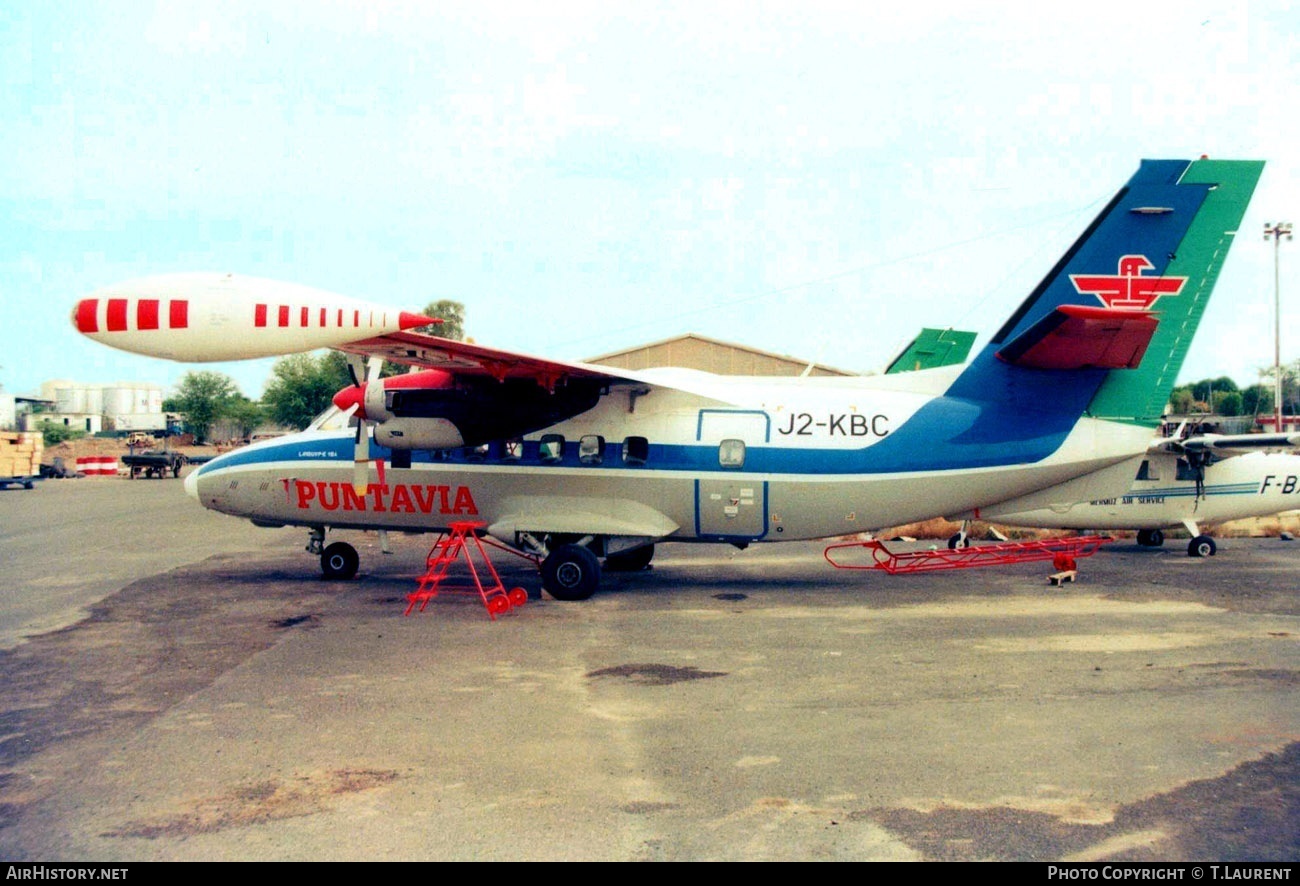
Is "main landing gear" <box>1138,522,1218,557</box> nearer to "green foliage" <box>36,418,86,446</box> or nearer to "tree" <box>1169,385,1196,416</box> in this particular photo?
"tree" <box>1169,385,1196,416</box>

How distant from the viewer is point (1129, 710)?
7270 mm

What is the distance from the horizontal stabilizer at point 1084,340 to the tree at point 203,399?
313ft

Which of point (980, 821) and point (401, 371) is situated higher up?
point (401, 371)

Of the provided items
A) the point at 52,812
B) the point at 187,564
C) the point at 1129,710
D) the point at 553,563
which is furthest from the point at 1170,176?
the point at 187,564

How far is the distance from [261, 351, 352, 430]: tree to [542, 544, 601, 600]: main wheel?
2098 inches

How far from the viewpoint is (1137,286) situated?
1226 cm

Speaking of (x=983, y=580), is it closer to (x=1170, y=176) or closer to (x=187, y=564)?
(x=1170, y=176)

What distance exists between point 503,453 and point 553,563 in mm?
1915

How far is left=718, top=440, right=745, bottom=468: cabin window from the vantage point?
12.9 metres

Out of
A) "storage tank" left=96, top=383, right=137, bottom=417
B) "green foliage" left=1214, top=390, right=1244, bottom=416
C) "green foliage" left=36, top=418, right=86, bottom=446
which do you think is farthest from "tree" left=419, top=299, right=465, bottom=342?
"storage tank" left=96, top=383, right=137, bottom=417

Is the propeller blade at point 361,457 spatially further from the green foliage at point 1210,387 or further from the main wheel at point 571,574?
the green foliage at point 1210,387

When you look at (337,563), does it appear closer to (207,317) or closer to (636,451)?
(636,451)

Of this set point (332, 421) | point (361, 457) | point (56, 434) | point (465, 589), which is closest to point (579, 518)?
point (465, 589)

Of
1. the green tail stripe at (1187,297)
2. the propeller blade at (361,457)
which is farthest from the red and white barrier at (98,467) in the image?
the green tail stripe at (1187,297)
